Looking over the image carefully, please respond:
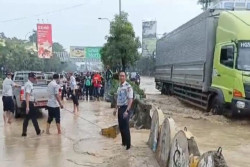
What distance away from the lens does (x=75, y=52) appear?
7462 centimetres

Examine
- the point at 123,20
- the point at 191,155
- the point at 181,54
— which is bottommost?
the point at 191,155

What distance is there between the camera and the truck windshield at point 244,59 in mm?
12734

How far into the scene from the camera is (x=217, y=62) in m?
14.0

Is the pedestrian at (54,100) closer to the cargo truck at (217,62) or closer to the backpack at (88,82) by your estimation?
the cargo truck at (217,62)

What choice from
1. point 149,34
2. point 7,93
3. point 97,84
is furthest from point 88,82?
point 149,34

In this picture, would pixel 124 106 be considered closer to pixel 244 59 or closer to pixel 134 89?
pixel 244 59

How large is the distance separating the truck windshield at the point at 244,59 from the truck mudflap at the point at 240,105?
95 cm

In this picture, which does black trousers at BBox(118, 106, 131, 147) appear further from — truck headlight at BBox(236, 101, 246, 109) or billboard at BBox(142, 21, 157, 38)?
billboard at BBox(142, 21, 157, 38)

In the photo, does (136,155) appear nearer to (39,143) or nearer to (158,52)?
(39,143)

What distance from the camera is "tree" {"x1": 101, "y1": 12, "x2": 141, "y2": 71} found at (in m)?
28.6

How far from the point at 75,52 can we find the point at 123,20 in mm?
45655

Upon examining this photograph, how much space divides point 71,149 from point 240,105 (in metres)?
5.73

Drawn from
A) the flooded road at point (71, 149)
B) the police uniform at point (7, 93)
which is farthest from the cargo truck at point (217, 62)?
the police uniform at point (7, 93)

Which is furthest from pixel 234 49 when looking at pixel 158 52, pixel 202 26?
pixel 158 52
